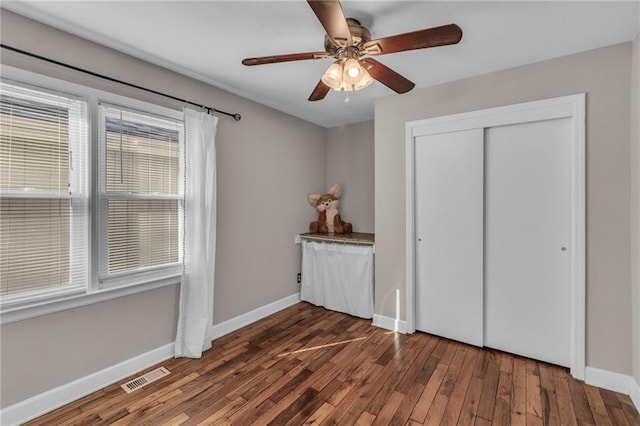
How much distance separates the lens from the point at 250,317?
3127 millimetres

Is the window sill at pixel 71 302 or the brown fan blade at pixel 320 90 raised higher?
the brown fan blade at pixel 320 90

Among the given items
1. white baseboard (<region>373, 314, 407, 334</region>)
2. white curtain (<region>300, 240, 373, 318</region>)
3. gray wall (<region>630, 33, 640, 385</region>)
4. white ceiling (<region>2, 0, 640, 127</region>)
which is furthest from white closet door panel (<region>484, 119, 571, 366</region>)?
white curtain (<region>300, 240, 373, 318</region>)

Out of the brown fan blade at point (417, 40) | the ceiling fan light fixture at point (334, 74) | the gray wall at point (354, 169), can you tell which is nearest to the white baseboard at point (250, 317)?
the gray wall at point (354, 169)

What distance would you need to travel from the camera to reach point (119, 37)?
194 centimetres

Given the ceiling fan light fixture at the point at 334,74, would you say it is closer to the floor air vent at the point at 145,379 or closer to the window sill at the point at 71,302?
the window sill at the point at 71,302

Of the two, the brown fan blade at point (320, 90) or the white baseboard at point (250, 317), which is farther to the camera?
the white baseboard at point (250, 317)

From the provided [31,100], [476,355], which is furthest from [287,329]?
[31,100]

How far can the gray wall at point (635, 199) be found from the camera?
1.87 m

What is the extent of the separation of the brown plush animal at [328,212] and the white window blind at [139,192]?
186cm

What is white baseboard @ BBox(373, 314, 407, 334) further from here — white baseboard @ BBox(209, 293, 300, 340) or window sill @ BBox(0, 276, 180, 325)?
window sill @ BBox(0, 276, 180, 325)

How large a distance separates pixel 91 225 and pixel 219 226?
1033mm

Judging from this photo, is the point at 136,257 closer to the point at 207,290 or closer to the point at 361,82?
the point at 207,290

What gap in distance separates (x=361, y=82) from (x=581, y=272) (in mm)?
2112

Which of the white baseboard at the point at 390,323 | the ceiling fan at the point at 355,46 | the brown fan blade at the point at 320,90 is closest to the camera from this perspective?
the ceiling fan at the point at 355,46
